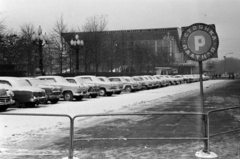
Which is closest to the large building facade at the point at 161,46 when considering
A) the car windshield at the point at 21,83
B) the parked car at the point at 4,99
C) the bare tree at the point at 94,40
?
the bare tree at the point at 94,40

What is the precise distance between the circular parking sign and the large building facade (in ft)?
173

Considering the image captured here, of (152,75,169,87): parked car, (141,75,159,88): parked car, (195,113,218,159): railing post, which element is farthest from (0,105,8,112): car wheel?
(152,75,169,87): parked car

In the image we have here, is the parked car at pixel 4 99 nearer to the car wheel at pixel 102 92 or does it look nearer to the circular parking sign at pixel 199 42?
the circular parking sign at pixel 199 42

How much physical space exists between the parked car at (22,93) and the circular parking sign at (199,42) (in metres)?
12.4

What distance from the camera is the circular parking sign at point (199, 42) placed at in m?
6.61

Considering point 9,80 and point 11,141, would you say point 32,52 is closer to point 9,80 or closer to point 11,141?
point 9,80

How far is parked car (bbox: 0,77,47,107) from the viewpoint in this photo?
687 inches

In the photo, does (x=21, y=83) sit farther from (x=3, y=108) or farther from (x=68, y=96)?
(x=68, y=96)

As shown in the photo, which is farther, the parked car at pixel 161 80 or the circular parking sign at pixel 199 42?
the parked car at pixel 161 80

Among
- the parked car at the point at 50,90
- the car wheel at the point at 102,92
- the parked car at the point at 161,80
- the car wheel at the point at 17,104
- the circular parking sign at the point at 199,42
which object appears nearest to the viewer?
the circular parking sign at the point at 199,42

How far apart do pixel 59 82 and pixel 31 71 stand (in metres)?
25.1

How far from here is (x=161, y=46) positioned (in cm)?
11881

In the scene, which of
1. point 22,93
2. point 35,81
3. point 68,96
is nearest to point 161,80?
point 68,96

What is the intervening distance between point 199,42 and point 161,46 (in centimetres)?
11348
